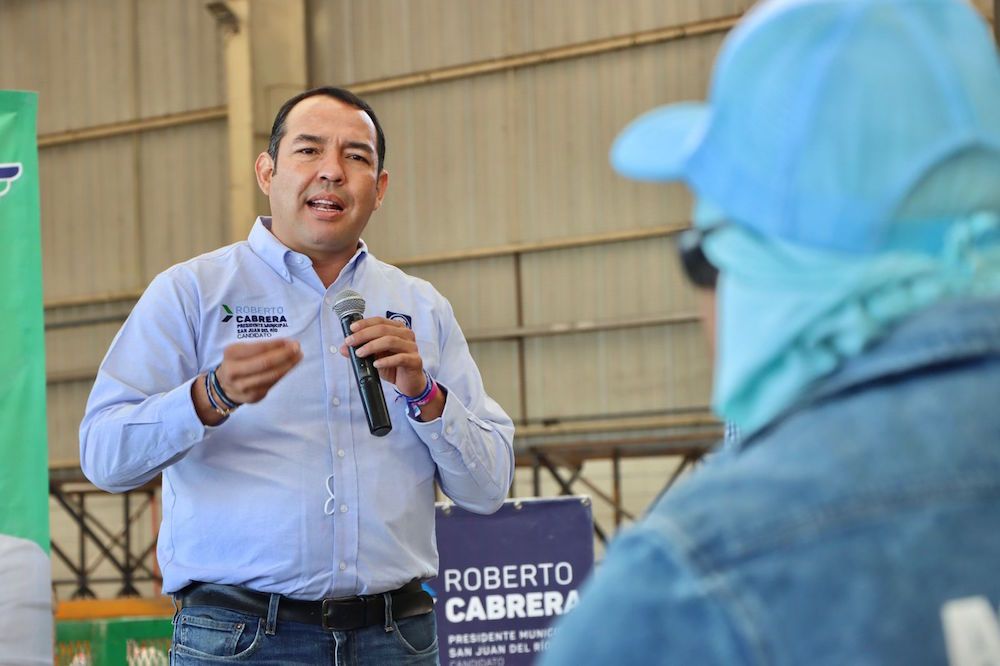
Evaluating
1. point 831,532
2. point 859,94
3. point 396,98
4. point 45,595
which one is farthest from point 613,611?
point 396,98

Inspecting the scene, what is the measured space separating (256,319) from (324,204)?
0.97ft

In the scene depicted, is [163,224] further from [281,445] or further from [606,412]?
[281,445]

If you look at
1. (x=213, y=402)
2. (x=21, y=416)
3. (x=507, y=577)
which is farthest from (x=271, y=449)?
(x=507, y=577)

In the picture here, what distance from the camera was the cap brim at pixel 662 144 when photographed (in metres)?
0.92

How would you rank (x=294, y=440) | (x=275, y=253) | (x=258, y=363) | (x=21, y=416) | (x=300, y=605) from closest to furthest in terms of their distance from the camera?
(x=258, y=363) → (x=300, y=605) → (x=294, y=440) → (x=275, y=253) → (x=21, y=416)

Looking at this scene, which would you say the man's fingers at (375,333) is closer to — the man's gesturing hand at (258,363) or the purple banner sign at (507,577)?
the man's gesturing hand at (258,363)

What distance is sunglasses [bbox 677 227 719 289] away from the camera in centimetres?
96

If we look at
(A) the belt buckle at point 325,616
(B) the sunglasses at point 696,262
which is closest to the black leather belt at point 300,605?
(A) the belt buckle at point 325,616

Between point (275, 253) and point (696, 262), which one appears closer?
point (696, 262)

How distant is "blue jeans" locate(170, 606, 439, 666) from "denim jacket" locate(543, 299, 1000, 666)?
70.1 inches

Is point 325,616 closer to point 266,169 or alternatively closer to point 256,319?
point 256,319

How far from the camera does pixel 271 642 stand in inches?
97.3

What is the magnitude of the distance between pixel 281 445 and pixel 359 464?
0.16m

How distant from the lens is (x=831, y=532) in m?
0.75
